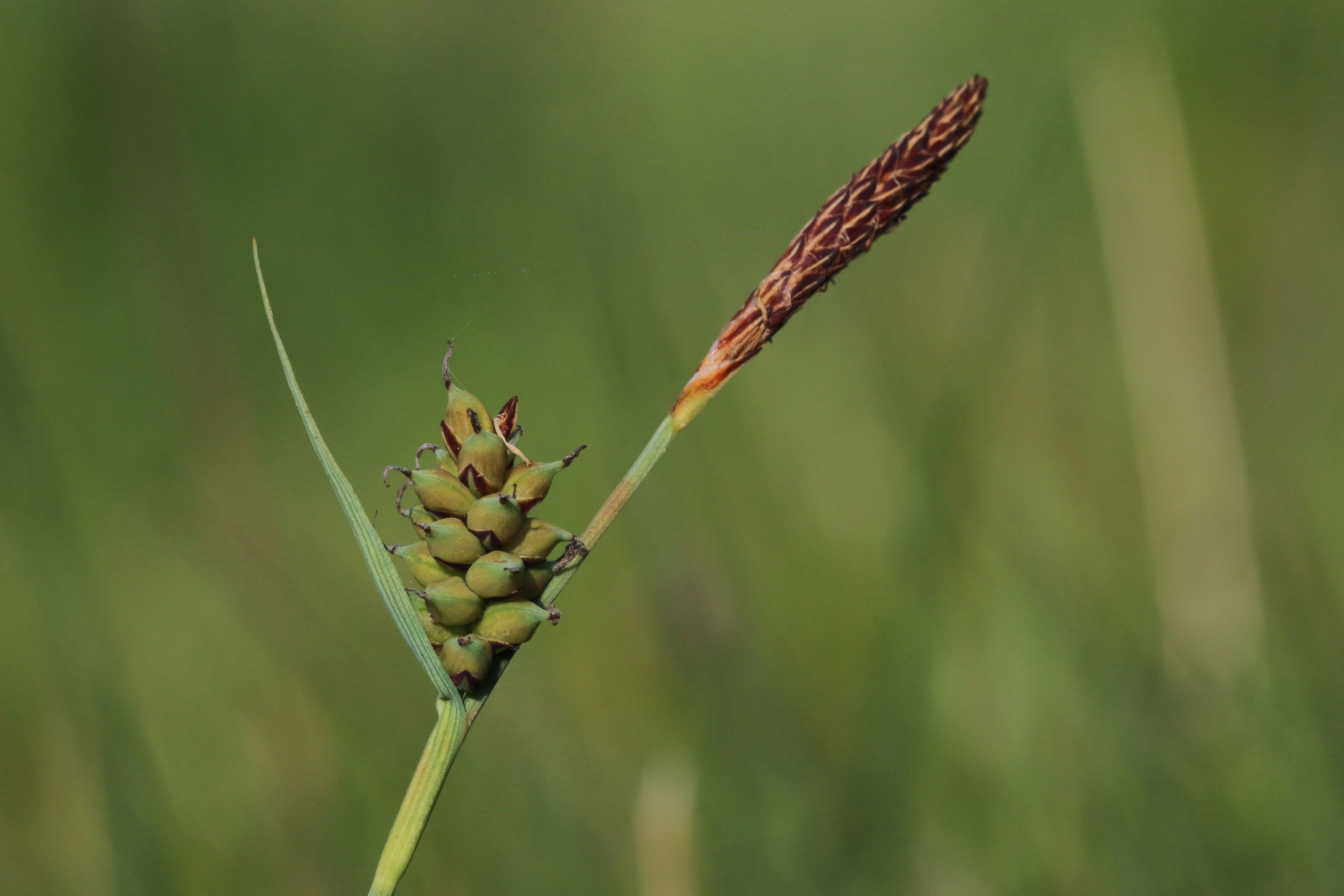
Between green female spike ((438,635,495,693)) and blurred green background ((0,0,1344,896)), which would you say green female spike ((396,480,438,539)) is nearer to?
green female spike ((438,635,495,693))

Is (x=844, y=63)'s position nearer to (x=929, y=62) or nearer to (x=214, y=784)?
(x=929, y=62)

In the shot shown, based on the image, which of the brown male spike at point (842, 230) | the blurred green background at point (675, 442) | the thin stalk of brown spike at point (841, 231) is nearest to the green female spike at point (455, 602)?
the thin stalk of brown spike at point (841, 231)

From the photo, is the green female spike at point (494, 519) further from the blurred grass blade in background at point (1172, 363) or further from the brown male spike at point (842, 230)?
the blurred grass blade in background at point (1172, 363)

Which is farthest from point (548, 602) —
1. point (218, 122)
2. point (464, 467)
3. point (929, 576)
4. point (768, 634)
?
point (218, 122)

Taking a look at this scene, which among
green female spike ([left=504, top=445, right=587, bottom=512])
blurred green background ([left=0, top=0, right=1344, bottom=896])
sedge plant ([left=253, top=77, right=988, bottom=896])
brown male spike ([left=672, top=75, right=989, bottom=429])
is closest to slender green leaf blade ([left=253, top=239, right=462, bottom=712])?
sedge plant ([left=253, top=77, right=988, bottom=896])

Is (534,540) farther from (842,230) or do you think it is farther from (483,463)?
(842,230)
